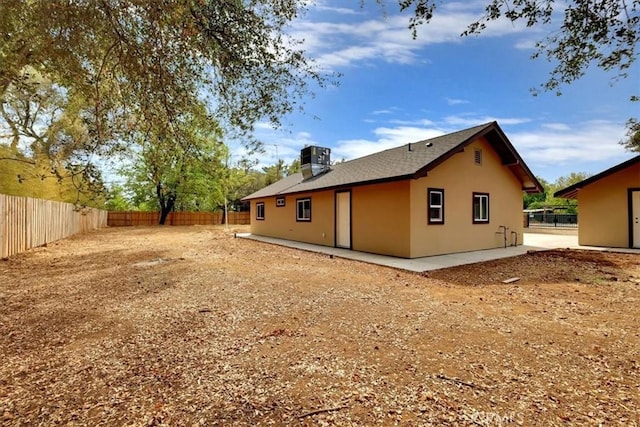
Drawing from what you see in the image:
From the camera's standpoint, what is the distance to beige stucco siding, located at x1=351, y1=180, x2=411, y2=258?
900 centimetres

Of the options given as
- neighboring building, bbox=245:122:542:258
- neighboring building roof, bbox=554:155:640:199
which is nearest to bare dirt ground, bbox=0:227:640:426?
neighboring building, bbox=245:122:542:258

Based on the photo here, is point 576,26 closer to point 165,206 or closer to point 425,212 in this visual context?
point 425,212

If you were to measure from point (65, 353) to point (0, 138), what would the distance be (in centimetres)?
1413

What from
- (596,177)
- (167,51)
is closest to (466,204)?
(596,177)

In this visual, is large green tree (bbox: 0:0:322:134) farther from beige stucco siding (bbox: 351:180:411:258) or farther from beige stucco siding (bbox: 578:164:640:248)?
beige stucco siding (bbox: 578:164:640:248)

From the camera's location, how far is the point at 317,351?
10.3 ft

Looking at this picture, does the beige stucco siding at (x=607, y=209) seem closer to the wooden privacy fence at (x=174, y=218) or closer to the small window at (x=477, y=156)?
the small window at (x=477, y=156)

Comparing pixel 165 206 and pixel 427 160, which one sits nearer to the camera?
pixel 427 160

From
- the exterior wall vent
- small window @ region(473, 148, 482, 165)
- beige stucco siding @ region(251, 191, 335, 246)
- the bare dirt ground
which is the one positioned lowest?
the bare dirt ground

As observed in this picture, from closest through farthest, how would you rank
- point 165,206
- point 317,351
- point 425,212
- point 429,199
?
1. point 317,351
2. point 425,212
3. point 429,199
4. point 165,206

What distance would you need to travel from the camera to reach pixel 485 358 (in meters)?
2.98

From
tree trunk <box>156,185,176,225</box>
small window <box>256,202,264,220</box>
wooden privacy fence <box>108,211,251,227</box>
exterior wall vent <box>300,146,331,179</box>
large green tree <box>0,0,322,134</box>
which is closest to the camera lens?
large green tree <box>0,0,322,134</box>

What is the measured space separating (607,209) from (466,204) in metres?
5.71

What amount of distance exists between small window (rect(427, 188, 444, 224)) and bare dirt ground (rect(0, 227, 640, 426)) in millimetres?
3415
